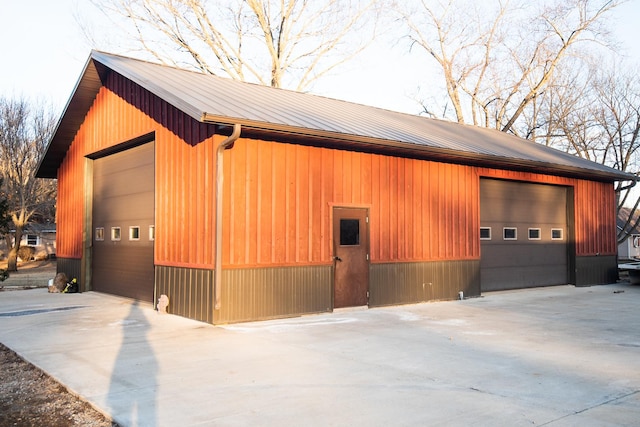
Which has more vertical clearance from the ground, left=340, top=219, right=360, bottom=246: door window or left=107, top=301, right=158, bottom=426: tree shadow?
left=340, top=219, right=360, bottom=246: door window

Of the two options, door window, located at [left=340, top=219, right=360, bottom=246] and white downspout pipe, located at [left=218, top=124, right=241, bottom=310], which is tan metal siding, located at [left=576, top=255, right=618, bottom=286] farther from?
white downspout pipe, located at [left=218, top=124, right=241, bottom=310]

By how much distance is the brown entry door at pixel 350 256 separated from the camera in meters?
10.9

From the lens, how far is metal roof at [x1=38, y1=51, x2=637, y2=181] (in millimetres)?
9623

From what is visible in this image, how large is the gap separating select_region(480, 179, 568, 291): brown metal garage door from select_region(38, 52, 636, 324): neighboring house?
0.17ft

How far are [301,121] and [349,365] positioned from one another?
202 inches

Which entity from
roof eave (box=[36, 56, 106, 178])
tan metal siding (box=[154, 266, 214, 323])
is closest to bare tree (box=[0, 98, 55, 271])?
roof eave (box=[36, 56, 106, 178])

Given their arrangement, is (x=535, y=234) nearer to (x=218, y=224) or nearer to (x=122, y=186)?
(x=218, y=224)

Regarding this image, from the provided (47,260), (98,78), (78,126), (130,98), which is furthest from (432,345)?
(47,260)

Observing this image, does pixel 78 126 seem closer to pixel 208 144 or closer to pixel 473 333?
pixel 208 144

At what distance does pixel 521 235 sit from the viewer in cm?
1527

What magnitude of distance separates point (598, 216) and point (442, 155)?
24.7 feet

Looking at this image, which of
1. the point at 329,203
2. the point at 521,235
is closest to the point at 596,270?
the point at 521,235

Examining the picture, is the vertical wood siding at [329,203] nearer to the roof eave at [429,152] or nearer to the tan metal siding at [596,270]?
the roof eave at [429,152]

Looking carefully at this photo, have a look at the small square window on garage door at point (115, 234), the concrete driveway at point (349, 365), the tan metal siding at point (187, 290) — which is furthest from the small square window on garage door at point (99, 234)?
the tan metal siding at point (187, 290)
